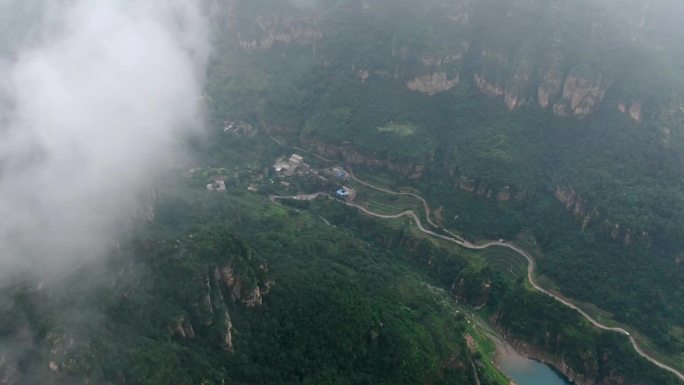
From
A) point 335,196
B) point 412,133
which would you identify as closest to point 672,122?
point 412,133

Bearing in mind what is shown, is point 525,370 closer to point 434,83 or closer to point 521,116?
point 521,116

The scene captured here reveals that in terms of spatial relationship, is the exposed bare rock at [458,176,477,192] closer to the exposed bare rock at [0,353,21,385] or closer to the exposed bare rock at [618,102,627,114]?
the exposed bare rock at [618,102,627,114]

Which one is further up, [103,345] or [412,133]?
[103,345]

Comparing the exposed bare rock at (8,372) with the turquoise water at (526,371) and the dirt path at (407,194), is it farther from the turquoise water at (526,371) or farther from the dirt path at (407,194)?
the dirt path at (407,194)

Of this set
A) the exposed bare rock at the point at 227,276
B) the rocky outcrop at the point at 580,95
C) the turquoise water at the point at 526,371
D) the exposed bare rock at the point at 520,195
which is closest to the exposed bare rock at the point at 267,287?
the exposed bare rock at the point at 227,276

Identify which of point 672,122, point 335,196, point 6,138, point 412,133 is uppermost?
point 6,138

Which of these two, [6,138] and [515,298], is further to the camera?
[515,298]

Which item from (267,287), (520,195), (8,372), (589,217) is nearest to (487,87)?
(520,195)

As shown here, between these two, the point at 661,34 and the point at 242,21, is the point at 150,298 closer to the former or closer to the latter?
the point at 242,21
